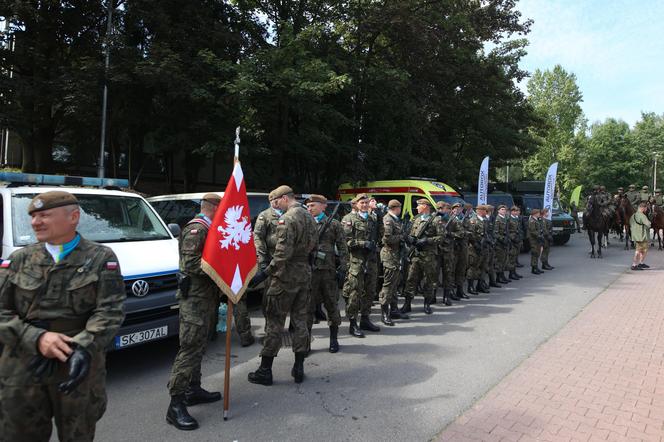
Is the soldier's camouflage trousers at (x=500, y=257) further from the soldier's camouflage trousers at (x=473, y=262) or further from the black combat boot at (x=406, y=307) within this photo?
the black combat boot at (x=406, y=307)

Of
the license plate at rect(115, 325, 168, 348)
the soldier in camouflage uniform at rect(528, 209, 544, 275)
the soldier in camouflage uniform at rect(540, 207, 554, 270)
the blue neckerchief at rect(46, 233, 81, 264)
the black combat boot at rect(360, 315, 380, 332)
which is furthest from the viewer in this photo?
the soldier in camouflage uniform at rect(540, 207, 554, 270)

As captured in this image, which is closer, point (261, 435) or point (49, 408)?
point (49, 408)

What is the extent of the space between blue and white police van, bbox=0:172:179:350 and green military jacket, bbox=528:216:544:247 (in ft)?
32.2

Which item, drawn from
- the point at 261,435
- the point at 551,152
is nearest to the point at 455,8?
the point at 261,435

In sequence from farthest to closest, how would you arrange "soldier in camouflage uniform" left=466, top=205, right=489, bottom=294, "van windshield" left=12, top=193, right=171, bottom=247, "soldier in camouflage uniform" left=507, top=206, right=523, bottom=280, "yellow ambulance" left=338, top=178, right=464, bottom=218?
"yellow ambulance" left=338, top=178, right=464, bottom=218 < "soldier in camouflage uniform" left=507, top=206, right=523, bottom=280 < "soldier in camouflage uniform" left=466, top=205, right=489, bottom=294 < "van windshield" left=12, top=193, right=171, bottom=247

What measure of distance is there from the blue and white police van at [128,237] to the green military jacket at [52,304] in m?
2.03

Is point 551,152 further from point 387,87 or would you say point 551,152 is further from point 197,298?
point 197,298

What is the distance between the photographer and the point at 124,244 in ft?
17.6

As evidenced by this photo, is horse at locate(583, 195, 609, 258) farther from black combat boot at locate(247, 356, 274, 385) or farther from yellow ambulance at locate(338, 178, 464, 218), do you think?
black combat boot at locate(247, 356, 274, 385)

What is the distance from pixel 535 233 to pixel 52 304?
12.2 meters

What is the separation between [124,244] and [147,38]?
11189mm

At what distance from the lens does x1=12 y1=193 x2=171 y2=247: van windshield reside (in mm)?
5008

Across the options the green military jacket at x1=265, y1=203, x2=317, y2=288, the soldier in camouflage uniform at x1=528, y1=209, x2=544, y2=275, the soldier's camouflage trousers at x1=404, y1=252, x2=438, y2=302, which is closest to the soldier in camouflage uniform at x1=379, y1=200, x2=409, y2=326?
the soldier's camouflage trousers at x1=404, y1=252, x2=438, y2=302

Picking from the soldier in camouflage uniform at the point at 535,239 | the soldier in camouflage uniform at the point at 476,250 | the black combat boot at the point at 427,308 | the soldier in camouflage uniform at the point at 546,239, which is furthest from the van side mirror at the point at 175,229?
the soldier in camouflage uniform at the point at 546,239
